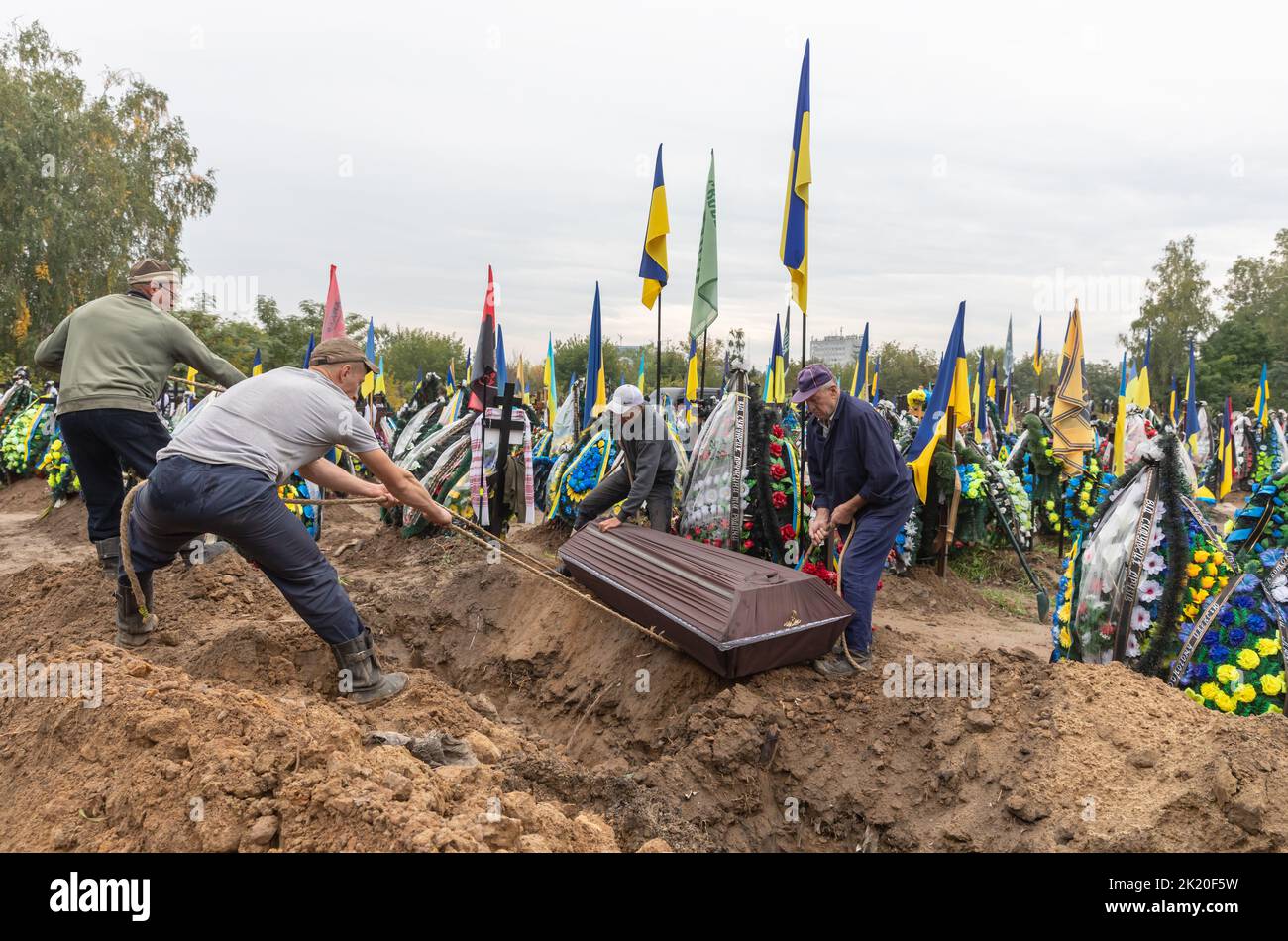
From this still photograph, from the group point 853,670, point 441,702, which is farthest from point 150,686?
point 853,670

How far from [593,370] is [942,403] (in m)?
4.32

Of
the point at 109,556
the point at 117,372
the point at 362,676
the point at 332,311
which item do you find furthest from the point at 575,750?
the point at 332,311

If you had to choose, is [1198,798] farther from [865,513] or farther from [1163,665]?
[865,513]

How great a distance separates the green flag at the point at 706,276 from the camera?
263 inches

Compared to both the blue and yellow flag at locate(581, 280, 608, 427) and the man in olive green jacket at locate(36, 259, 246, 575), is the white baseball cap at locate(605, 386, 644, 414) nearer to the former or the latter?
the man in olive green jacket at locate(36, 259, 246, 575)

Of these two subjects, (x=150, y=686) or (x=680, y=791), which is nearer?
(x=150, y=686)

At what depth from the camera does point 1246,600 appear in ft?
9.77

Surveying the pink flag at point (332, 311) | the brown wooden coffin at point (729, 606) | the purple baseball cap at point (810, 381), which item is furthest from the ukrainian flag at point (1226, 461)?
the pink flag at point (332, 311)

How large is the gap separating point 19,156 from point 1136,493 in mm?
26671

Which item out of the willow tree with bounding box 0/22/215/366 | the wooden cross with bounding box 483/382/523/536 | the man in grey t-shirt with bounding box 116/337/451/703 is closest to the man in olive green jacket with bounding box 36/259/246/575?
the man in grey t-shirt with bounding box 116/337/451/703

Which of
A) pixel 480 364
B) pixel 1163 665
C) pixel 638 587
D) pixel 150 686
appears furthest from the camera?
pixel 480 364
